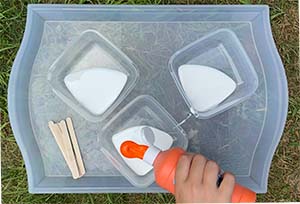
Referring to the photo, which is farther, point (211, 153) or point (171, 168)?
point (211, 153)

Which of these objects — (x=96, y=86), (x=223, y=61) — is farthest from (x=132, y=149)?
(x=223, y=61)

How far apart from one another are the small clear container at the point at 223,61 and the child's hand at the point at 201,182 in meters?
0.16

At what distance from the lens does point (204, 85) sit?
0.99m

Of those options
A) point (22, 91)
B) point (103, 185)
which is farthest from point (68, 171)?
point (22, 91)

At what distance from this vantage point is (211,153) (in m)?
1.05

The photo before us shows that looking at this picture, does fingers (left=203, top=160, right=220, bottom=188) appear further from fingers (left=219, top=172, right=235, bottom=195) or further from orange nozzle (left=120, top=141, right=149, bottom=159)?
orange nozzle (left=120, top=141, right=149, bottom=159)

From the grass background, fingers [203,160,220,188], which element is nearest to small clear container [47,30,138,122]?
the grass background

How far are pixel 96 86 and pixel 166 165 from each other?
0.22m

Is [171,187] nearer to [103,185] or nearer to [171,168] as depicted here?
[171,168]

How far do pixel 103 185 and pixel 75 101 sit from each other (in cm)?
19

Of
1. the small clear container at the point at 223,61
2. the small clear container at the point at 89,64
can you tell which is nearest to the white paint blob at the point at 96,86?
the small clear container at the point at 89,64

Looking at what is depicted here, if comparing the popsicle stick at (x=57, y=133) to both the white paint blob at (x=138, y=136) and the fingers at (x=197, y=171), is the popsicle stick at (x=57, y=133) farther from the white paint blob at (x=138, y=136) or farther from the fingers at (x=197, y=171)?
the fingers at (x=197, y=171)

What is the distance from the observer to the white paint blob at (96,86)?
99 cm

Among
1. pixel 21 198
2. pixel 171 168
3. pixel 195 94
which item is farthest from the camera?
pixel 21 198
